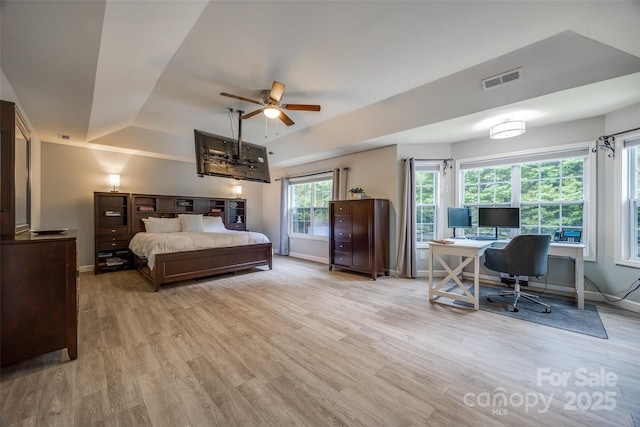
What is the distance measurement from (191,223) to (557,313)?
20.8ft

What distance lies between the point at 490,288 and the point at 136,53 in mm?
5341

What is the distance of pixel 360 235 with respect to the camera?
15.1 ft

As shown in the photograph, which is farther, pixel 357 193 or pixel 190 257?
pixel 357 193

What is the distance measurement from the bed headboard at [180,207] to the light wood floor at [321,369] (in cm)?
274

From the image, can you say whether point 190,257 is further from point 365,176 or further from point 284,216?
point 365,176

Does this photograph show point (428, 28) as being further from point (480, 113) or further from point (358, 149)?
point (358, 149)

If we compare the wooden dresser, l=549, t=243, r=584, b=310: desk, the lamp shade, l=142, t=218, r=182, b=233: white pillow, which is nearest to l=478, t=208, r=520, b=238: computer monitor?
l=549, t=243, r=584, b=310: desk

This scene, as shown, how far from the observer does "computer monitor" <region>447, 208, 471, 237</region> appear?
13.4 ft

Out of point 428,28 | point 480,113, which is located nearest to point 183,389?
point 428,28

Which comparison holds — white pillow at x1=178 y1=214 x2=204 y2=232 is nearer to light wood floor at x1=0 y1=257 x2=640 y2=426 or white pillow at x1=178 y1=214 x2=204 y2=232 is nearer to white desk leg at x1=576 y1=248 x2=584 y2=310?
light wood floor at x1=0 y1=257 x2=640 y2=426

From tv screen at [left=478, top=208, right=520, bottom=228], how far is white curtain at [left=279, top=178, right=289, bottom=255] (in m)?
4.53

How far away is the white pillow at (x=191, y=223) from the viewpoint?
5.41m

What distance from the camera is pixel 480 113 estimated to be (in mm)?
3148

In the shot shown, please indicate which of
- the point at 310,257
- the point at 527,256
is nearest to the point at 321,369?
the point at 527,256
